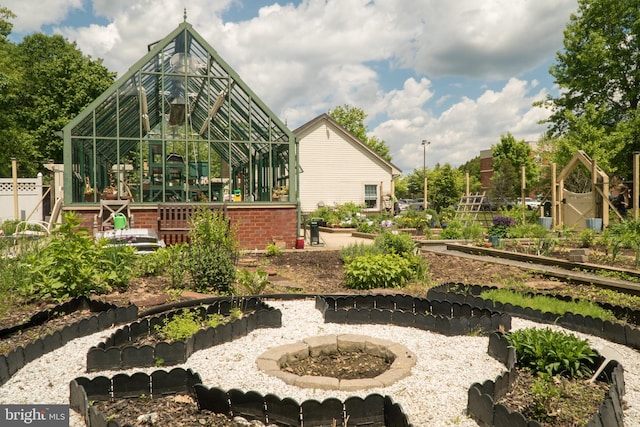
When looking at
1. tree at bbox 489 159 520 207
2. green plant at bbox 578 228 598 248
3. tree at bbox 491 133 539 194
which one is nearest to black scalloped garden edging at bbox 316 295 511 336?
green plant at bbox 578 228 598 248

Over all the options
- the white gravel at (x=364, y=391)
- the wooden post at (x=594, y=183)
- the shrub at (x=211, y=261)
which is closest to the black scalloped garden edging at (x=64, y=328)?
the white gravel at (x=364, y=391)

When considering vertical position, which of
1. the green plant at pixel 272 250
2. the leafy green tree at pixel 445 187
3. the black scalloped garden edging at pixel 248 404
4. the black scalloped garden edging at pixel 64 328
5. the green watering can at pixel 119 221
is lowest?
the black scalloped garden edging at pixel 248 404

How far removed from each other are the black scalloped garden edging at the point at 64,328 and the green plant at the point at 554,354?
416cm

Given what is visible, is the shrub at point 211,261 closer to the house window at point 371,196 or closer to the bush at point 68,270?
the bush at point 68,270

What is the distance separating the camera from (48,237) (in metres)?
8.72

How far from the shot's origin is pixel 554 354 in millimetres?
3834

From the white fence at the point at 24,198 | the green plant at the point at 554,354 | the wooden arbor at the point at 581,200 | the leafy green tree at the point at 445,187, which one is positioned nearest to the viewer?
the green plant at the point at 554,354

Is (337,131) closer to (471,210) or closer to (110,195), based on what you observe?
(471,210)

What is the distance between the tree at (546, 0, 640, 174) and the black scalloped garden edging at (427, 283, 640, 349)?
65.0ft

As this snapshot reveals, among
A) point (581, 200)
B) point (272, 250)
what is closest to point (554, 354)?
point (272, 250)

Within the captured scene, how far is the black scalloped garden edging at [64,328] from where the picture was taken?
4.05m

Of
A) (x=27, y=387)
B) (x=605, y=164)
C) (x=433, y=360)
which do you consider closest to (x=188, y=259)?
(x=27, y=387)

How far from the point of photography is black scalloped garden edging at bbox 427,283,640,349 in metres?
4.84

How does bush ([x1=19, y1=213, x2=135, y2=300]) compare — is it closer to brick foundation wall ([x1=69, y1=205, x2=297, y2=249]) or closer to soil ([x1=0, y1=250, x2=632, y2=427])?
soil ([x1=0, y1=250, x2=632, y2=427])
